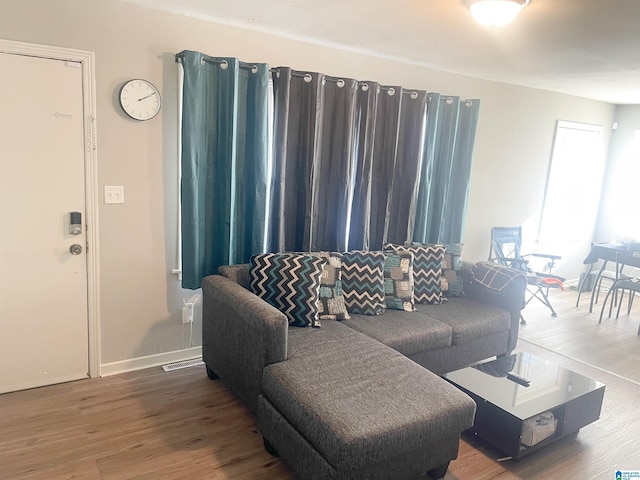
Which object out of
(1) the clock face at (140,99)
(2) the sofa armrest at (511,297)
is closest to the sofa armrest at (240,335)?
(1) the clock face at (140,99)

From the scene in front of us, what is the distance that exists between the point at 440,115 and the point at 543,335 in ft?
7.44

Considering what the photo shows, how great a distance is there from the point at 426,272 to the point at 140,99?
2.38 metres

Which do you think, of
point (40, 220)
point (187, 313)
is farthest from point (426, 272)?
point (40, 220)

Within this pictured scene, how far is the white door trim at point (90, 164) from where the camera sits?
259cm

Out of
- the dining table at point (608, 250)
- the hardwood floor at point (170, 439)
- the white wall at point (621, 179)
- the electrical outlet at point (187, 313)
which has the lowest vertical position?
the hardwood floor at point (170, 439)

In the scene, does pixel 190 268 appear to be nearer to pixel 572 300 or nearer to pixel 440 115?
pixel 440 115

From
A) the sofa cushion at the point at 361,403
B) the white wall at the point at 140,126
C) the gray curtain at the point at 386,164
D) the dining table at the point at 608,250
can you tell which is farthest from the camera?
the dining table at the point at 608,250

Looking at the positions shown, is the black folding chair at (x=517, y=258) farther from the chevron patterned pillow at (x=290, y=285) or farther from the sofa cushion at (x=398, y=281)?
the chevron patterned pillow at (x=290, y=285)

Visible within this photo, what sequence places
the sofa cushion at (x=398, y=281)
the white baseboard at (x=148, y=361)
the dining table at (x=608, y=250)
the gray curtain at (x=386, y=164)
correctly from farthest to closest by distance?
1. the dining table at (x=608, y=250)
2. the gray curtain at (x=386, y=164)
3. the sofa cushion at (x=398, y=281)
4. the white baseboard at (x=148, y=361)

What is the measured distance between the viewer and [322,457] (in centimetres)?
A: 195

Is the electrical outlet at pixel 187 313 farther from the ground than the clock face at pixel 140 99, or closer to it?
closer to it

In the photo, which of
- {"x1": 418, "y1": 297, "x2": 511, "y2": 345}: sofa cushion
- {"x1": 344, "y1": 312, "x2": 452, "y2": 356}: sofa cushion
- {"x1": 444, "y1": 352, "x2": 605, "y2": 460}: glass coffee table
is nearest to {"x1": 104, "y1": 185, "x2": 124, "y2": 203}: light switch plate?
{"x1": 344, "y1": 312, "x2": 452, "y2": 356}: sofa cushion

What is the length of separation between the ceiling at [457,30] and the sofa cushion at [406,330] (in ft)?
6.26

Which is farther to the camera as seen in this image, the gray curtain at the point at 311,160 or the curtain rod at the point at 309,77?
the gray curtain at the point at 311,160
